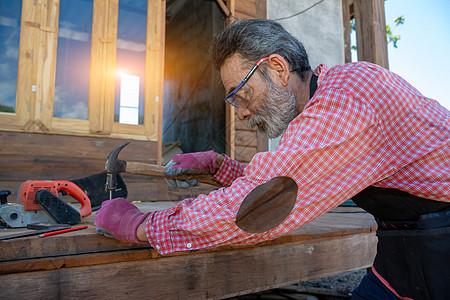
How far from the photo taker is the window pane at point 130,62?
402cm

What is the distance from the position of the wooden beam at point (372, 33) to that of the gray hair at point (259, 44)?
368 centimetres

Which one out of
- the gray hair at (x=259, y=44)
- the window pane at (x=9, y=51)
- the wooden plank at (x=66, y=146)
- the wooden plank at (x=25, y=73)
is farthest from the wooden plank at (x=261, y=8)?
the gray hair at (x=259, y=44)

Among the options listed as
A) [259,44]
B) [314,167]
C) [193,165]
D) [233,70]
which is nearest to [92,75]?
[193,165]

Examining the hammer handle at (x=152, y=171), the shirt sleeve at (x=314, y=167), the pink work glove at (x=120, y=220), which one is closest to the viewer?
the shirt sleeve at (x=314, y=167)

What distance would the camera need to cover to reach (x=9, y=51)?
11.3ft

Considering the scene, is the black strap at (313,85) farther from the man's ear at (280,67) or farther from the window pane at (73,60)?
the window pane at (73,60)

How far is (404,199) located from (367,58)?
414 centimetres

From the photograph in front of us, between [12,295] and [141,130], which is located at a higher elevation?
[141,130]

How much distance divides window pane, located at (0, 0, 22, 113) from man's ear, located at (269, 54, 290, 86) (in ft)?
10.5

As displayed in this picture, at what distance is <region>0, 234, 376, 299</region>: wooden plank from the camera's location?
3.62ft

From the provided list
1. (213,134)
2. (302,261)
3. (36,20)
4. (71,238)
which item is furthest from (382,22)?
(71,238)

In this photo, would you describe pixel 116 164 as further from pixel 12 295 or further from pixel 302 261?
pixel 302 261

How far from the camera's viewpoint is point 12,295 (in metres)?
1.04

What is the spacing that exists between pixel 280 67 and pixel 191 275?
1043mm
